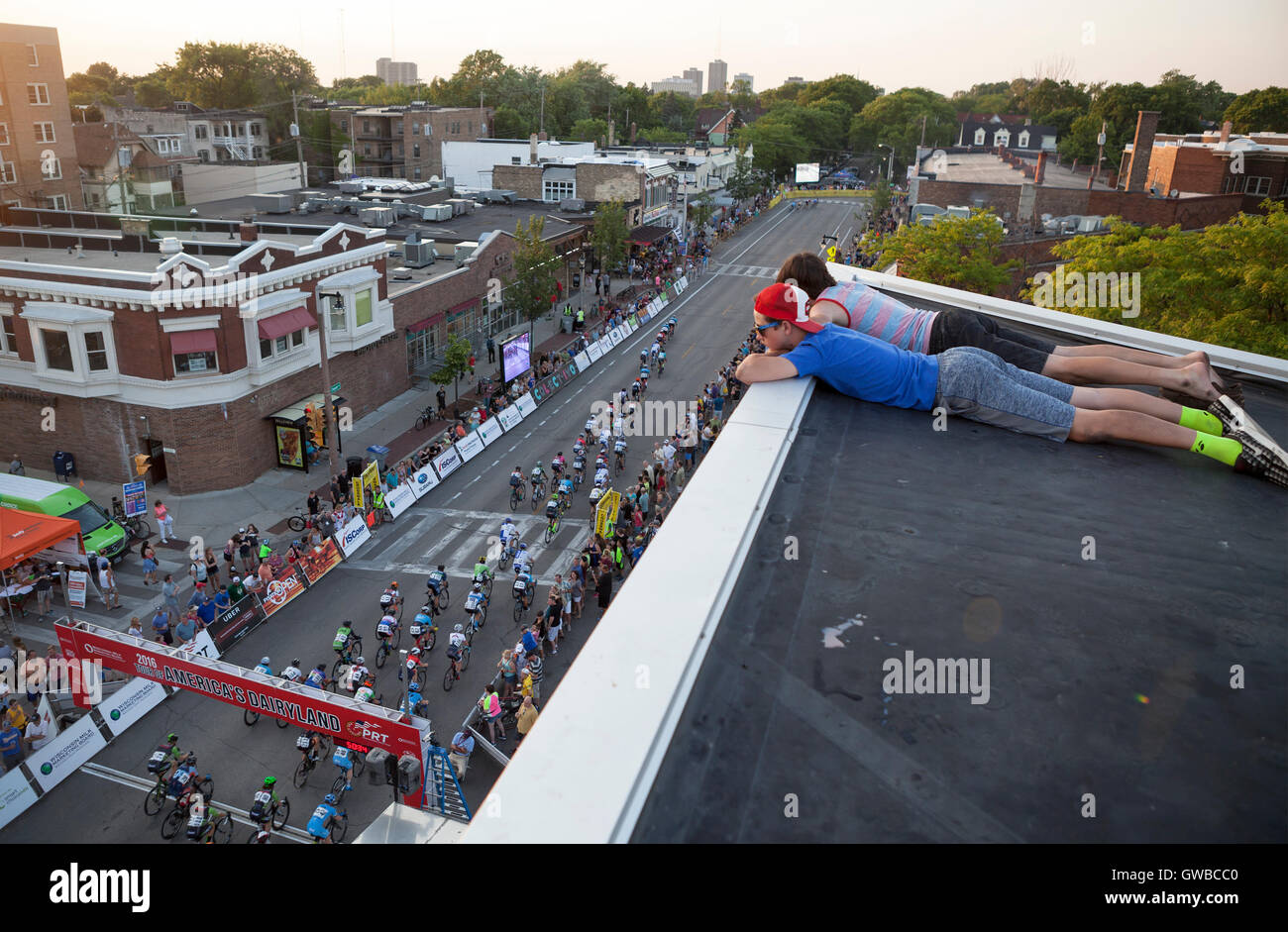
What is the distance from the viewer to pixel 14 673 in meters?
18.2

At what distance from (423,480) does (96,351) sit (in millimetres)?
10894

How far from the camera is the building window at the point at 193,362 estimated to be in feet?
89.9

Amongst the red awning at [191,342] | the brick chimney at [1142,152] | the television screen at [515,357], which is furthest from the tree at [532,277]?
the brick chimney at [1142,152]

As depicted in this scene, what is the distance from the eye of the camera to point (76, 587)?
71.1 ft

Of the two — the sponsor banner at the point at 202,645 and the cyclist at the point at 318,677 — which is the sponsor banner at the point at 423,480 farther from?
the cyclist at the point at 318,677

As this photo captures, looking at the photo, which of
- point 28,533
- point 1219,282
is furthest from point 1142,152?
point 28,533

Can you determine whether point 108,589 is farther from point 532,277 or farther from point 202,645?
point 532,277

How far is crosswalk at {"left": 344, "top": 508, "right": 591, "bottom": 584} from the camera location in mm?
24391

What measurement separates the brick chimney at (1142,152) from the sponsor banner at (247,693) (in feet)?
224

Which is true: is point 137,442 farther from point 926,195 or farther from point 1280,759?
point 926,195

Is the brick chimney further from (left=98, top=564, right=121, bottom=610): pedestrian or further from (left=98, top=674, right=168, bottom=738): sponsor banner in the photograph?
(left=98, top=674, right=168, bottom=738): sponsor banner

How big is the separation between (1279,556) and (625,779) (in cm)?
466

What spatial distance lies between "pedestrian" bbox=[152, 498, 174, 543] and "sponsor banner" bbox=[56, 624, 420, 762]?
7357mm

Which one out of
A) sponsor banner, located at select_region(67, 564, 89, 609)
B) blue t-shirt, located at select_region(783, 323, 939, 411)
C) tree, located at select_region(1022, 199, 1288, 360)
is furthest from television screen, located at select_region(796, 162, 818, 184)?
blue t-shirt, located at select_region(783, 323, 939, 411)
